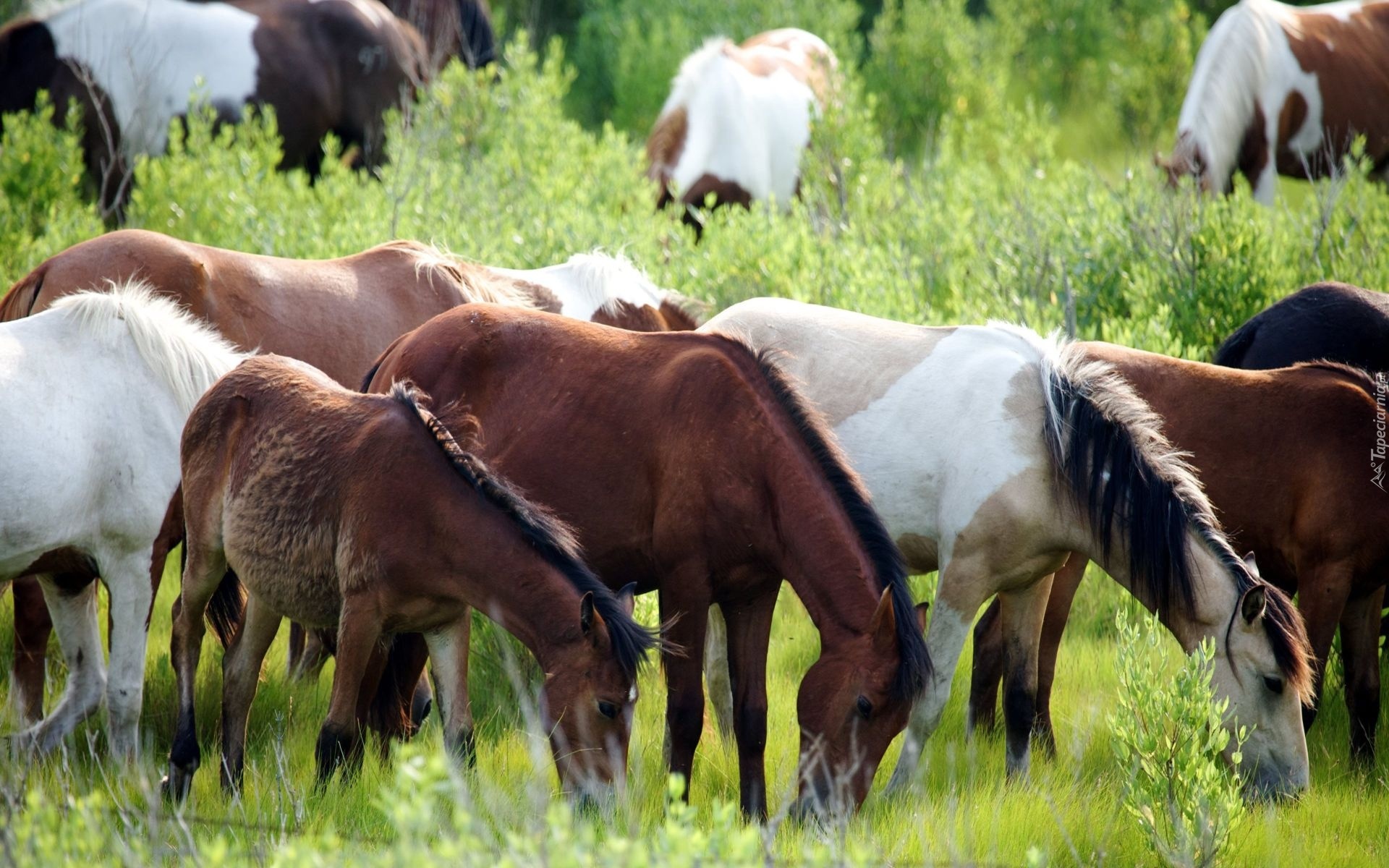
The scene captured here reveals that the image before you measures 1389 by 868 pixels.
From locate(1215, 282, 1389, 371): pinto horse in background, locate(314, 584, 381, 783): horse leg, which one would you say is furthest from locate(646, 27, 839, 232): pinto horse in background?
locate(314, 584, 381, 783): horse leg

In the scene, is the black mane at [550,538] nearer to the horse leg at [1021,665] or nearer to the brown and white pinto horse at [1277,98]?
the horse leg at [1021,665]

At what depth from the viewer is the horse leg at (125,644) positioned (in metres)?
4.81

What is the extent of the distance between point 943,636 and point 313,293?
11.3 ft

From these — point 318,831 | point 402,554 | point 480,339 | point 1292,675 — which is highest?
point 480,339

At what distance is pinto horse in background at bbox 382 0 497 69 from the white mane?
11.4 m

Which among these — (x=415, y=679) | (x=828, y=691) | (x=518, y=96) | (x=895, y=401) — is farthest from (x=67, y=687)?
(x=518, y=96)

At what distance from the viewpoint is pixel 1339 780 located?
16.0ft

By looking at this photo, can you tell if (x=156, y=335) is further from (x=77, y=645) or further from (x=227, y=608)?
(x=77, y=645)

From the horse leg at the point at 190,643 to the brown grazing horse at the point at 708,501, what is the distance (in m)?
1.00

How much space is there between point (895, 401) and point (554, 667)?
1.90m

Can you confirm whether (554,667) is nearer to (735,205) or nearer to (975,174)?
(735,205)

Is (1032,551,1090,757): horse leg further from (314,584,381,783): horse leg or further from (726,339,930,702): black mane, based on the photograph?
(314,584,381,783): horse leg

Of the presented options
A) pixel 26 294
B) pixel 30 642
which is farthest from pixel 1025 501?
pixel 26 294

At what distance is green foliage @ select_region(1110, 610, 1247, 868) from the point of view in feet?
12.7
